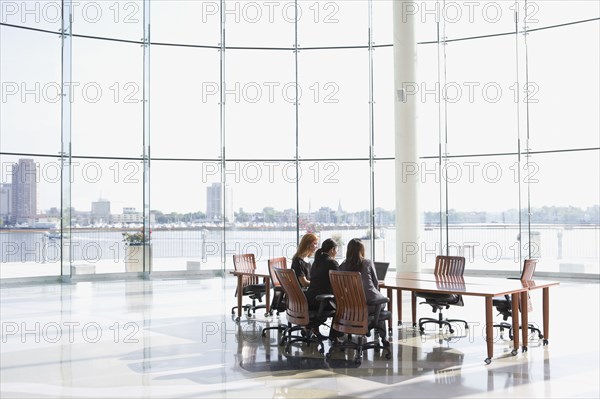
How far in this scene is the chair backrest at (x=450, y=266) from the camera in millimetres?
7805

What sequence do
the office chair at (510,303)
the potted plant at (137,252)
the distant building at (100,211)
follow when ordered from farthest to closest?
the distant building at (100,211) → the potted plant at (137,252) → the office chair at (510,303)

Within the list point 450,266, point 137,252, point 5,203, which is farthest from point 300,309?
point 5,203

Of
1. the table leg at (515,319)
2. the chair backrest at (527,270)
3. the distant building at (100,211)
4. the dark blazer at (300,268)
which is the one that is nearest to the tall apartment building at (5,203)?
the distant building at (100,211)

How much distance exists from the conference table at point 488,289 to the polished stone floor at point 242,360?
0.80 ft

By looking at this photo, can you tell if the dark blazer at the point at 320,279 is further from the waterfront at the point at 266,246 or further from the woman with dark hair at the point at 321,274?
the waterfront at the point at 266,246

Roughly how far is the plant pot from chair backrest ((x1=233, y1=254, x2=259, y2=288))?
17.3 ft

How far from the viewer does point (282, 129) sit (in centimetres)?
1331

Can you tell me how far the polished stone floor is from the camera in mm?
4844

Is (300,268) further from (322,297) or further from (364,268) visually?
(364,268)

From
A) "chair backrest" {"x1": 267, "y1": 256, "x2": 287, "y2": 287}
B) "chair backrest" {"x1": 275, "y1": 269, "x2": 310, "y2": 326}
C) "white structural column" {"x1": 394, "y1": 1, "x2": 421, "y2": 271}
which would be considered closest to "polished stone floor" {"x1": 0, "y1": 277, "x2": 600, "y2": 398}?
"chair backrest" {"x1": 275, "y1": 269, "x2": 310, "y2": 326}

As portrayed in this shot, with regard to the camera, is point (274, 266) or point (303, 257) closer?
point (303, 257)

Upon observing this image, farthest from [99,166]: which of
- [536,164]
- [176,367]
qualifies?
[536,164]

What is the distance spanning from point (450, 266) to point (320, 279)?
7.74 ft

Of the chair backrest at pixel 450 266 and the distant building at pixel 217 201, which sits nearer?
the chair backrest at pixel 450 266
